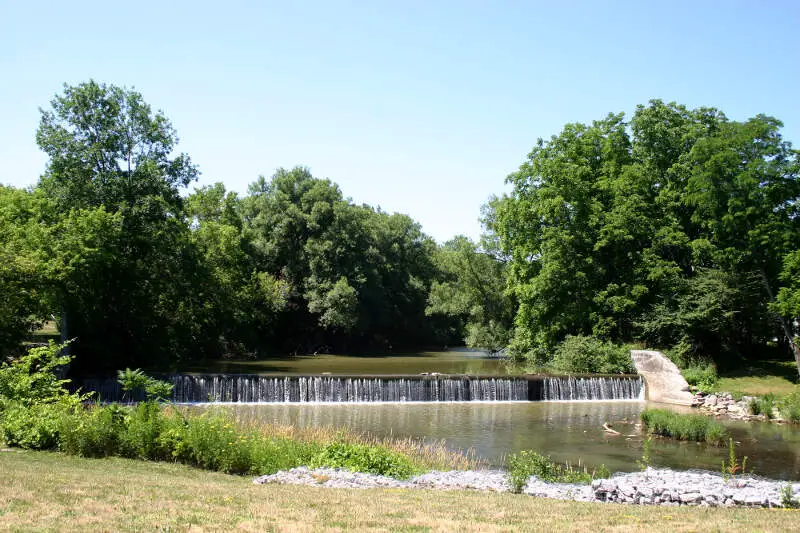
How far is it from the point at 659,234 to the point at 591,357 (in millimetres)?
7295

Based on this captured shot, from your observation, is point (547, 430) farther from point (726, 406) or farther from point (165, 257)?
point (165, 257)

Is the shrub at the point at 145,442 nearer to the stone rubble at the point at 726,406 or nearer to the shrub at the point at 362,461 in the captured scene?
the shrub at the point at 362,461

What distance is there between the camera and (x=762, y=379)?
27.4 m

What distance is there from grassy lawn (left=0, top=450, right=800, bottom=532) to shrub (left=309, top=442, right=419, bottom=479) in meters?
2.16

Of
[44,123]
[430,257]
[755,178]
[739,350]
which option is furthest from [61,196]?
[430,257]

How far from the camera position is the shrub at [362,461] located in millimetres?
12117

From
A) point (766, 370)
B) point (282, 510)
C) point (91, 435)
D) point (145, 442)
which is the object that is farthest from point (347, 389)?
point (766, 370)

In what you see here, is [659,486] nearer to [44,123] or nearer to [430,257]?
[44,123]

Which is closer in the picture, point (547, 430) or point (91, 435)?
point (91, 435)

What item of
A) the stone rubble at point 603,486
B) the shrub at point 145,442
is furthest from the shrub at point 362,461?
the shrub at point 145,442

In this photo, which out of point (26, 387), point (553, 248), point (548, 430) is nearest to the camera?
point (26, 387)

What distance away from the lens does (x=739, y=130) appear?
28.8 metres

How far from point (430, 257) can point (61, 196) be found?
1619 inches

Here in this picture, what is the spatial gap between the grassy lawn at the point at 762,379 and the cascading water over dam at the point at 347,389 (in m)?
6.67
